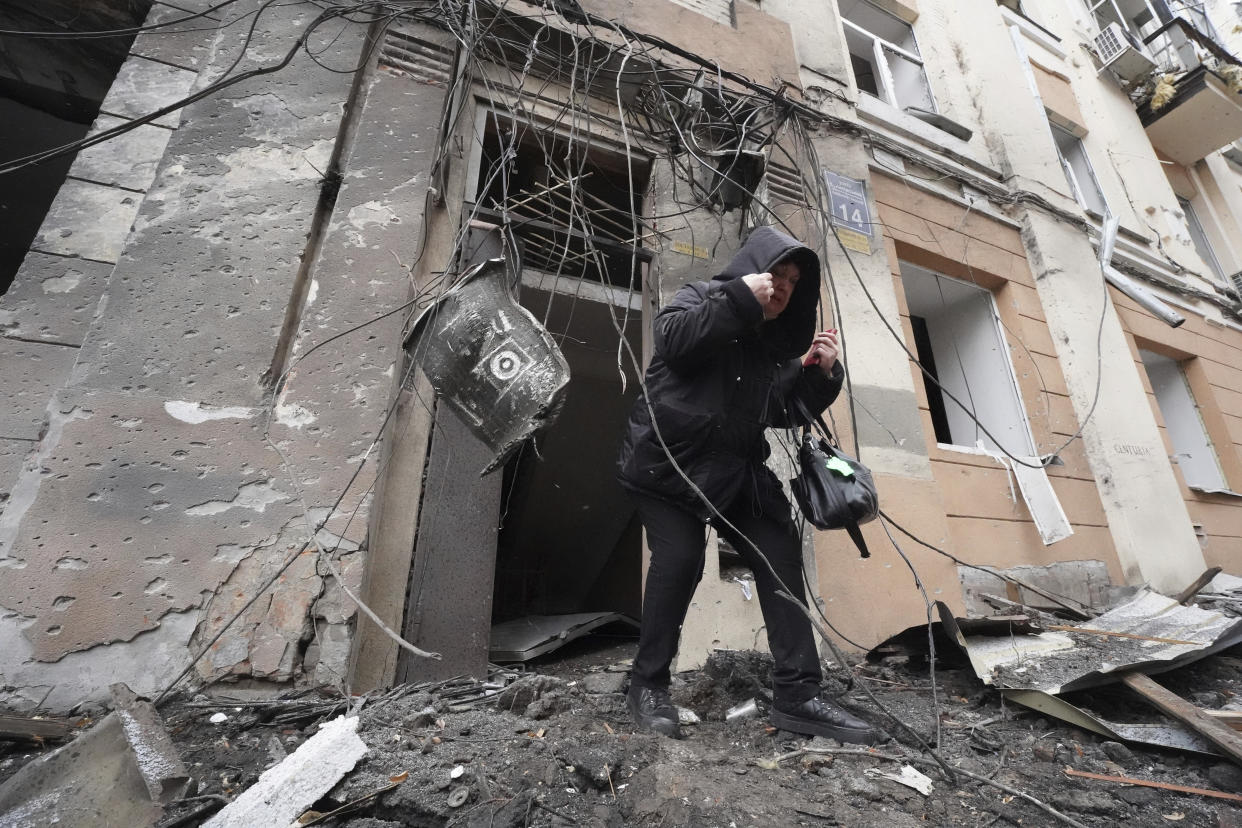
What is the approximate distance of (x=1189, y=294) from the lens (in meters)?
6.62

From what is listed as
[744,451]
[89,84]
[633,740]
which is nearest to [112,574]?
[633,740]

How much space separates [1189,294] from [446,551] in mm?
8653

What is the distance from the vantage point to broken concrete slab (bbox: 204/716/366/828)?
1257 millimetres

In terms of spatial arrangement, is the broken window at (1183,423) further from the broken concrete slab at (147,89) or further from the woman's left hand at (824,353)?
the broken concrete slab at (147,89)

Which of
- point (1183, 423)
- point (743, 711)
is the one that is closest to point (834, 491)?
point (743, 711)

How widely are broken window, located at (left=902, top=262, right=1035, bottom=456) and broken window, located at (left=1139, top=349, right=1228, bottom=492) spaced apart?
2.53 meters

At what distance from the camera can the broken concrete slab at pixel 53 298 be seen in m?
2.42

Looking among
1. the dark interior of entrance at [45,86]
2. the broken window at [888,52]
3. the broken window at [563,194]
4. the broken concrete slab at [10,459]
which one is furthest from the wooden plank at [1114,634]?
the dark interior of entrance at [45,86]

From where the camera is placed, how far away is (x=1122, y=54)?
7512 millimetres

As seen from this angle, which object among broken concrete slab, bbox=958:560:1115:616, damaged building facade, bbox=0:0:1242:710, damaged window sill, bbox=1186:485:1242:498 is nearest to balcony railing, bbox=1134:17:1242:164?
damaged building facade, bbox=0:0:1242:710

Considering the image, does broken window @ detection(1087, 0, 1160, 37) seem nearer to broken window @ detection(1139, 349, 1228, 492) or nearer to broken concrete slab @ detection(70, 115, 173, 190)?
broken window @ detection(1139, 349, 1228, 492)

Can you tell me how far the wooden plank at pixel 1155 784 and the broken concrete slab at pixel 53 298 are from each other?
3.94 metres

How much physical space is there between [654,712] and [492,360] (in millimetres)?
1217

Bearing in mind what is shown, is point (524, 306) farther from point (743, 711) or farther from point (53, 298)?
point (743, 711)
